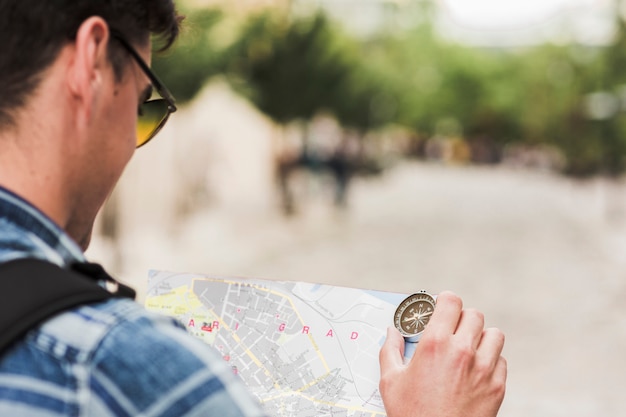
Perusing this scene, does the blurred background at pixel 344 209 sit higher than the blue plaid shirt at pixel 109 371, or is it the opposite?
the blue plaid shirt at pixel 109 371

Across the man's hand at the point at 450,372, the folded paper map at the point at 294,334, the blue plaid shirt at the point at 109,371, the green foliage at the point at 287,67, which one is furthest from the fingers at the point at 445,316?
the green foliage at the point at 287,67

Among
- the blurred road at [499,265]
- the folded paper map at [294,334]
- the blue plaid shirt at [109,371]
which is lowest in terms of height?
the blurred road at [499,265]

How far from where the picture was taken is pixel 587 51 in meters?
58.8

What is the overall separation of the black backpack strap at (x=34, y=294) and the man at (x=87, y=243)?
11 millimetres

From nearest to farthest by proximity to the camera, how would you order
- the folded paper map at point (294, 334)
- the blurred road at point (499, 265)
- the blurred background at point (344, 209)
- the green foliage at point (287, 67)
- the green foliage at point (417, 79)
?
the folded paper map at point (294, 334)
the blurred road at point (499, 265)
the blurred background at point (344, 209)
the green foliage at point (417, 79)
the green foliage at point (287, 67)

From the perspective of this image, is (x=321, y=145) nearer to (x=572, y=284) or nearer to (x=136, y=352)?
(x=572, y=284)

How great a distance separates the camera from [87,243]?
1.20 metres

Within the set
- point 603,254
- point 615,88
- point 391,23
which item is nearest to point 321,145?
point 603,254

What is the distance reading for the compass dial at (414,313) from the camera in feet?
4.45

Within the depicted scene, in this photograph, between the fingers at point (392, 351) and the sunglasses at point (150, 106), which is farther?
the fingers at point (392, 351)

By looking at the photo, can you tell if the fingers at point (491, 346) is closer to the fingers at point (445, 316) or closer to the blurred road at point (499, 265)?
the fingers at point (445, 316)

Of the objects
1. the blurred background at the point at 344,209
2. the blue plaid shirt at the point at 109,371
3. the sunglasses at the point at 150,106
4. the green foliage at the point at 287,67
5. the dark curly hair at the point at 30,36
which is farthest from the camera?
the green foliage at the point at 287,67

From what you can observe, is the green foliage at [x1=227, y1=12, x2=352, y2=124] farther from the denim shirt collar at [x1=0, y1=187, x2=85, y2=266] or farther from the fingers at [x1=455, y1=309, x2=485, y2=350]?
the denim shirt collar at [x1=0, y1=187, x2=85, y2=266]

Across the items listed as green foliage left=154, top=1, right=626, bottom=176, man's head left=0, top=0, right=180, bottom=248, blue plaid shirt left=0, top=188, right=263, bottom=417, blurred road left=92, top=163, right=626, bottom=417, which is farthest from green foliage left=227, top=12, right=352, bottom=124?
blue plaid shirt left=0, top=188, right=263, bottom=417
